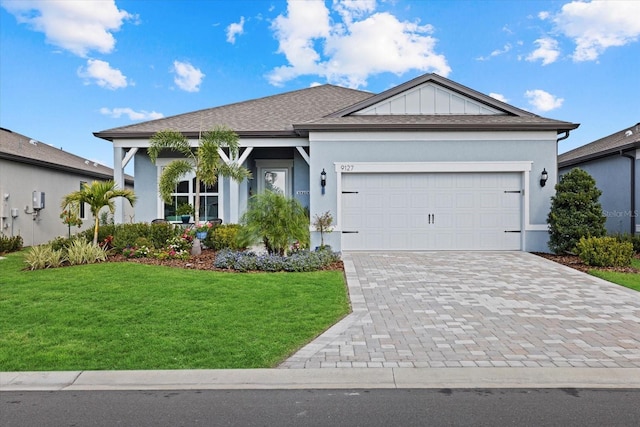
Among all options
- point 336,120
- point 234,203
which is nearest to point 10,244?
point 234,203

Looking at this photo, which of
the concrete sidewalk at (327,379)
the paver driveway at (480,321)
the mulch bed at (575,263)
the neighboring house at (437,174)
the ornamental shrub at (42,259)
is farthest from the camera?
the neighboring house at (437,174)

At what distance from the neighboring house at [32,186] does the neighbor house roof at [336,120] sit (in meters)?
4.61

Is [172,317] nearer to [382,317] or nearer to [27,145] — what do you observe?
[382,317]

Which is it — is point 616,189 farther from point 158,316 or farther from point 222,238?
point 158,316

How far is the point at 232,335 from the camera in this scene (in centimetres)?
563

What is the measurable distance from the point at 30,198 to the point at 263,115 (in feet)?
31.6

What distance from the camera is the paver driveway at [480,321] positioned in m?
4.95

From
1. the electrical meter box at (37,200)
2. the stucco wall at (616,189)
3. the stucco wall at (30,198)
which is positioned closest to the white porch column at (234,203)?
the stucco wall at (30,198)

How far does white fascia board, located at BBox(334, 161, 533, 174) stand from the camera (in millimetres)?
13023

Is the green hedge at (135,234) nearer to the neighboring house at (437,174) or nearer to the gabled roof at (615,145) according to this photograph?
the neighboring house at (437,174)

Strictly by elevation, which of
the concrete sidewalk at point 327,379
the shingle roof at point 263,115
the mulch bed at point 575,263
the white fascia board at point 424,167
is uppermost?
the shingle roof at point 263,115

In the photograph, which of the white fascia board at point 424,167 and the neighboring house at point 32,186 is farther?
the neighboring house at point 32,186

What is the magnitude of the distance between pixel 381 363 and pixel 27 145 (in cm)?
2016

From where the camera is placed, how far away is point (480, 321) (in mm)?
6324
